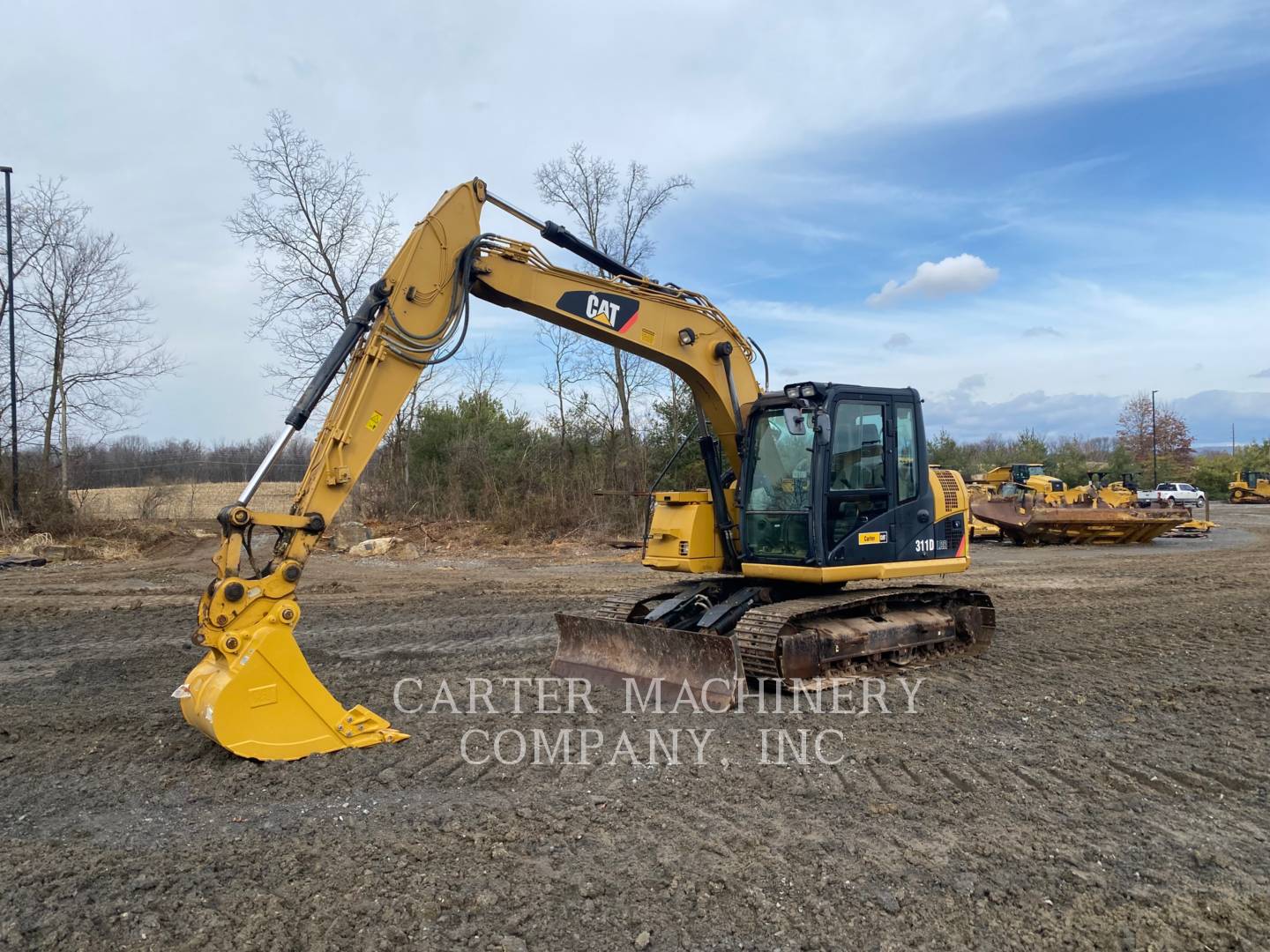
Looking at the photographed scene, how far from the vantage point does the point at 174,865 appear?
3840 millimetres

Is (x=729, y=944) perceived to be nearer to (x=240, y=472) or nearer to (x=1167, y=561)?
(x=1167, y=561)

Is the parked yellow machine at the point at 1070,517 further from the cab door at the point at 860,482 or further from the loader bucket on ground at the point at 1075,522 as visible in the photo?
the cab door at the point at 860,482

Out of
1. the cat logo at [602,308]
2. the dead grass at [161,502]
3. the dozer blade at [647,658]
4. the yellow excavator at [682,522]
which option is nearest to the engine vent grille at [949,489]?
the yellow excavator at [682,522]

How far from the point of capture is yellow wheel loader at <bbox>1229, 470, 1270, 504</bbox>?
4328cm

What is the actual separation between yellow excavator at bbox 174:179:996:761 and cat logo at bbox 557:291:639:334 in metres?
0.02

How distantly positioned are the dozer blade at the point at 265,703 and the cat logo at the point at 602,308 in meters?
3.05

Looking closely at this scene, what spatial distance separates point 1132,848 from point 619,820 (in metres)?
2.31

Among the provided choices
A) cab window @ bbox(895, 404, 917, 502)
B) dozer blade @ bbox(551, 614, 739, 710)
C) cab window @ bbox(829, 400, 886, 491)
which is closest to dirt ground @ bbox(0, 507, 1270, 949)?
dozer blade @ bbox(551, 614, 739, 710)

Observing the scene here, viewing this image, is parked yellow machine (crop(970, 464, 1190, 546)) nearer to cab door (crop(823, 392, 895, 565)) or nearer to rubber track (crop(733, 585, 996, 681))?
rubber track (crop(733, 585, 996, 681))

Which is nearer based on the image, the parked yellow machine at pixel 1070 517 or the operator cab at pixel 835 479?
the operator cab at pixel 835 479

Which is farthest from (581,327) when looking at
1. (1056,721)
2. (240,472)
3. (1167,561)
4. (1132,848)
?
(240,472)

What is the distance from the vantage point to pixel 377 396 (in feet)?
19.1

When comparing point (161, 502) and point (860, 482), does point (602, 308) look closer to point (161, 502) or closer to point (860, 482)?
point (860, 482)

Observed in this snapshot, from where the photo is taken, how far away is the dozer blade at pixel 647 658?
21.5 feet
